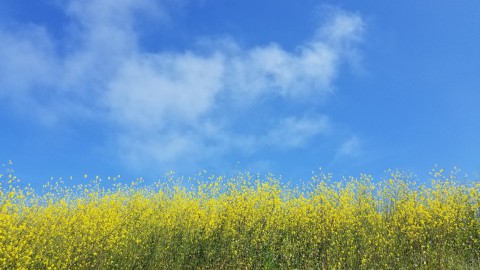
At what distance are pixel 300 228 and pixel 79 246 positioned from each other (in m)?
5.34

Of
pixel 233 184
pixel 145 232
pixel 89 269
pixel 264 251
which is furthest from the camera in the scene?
pixel 233 184

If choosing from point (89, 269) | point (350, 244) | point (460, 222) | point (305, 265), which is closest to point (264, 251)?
point (305, 265)

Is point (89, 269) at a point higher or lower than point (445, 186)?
lower

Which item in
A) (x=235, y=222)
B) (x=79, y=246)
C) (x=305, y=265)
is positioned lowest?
(x=305, y=265)

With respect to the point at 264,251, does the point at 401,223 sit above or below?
above

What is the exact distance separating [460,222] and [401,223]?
1609 millimetres

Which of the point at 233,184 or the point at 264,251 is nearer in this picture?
the point at 264,251

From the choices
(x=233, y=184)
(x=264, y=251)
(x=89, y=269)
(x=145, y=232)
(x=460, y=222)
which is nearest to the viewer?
(x=89, y=269)

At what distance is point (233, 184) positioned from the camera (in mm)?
11891

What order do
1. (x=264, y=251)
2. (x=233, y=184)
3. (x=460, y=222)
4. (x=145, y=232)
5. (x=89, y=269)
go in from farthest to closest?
(x=233, y=184) → (x=460, y=222) → (x=145, y=232) → (x=264, y=251) → (x=89, y=269)

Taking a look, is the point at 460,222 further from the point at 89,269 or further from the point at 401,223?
the point at 89,269

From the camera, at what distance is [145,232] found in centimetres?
968

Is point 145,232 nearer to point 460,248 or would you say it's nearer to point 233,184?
point 233,184

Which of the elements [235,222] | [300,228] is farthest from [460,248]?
[235,222]
